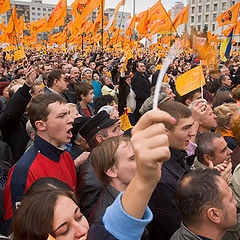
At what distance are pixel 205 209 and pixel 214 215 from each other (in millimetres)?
68

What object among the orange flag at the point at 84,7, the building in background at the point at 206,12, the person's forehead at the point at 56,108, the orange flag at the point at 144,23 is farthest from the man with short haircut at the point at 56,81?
the building in background at the point at 206,12

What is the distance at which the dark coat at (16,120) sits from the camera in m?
3.74

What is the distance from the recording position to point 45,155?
2.70 m

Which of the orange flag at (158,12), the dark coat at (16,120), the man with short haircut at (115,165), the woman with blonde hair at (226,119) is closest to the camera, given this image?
the man with short haircut at (115,165)

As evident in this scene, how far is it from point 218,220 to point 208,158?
1225 mm

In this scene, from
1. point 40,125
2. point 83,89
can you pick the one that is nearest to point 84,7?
point 83,89

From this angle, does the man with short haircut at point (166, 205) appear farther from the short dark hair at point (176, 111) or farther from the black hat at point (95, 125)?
the black hat at point (95, 125)

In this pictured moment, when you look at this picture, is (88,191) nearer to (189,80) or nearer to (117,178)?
(117,178)

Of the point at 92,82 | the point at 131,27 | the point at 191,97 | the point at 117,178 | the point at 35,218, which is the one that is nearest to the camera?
the point at 35,218

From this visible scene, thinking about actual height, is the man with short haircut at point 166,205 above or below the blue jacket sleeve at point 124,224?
below

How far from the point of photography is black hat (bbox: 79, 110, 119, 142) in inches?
133

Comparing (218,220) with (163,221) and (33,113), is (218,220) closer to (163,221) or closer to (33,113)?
(163,221)

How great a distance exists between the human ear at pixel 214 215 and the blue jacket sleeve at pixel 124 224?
3.14 ft

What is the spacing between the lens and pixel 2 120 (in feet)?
12.4
